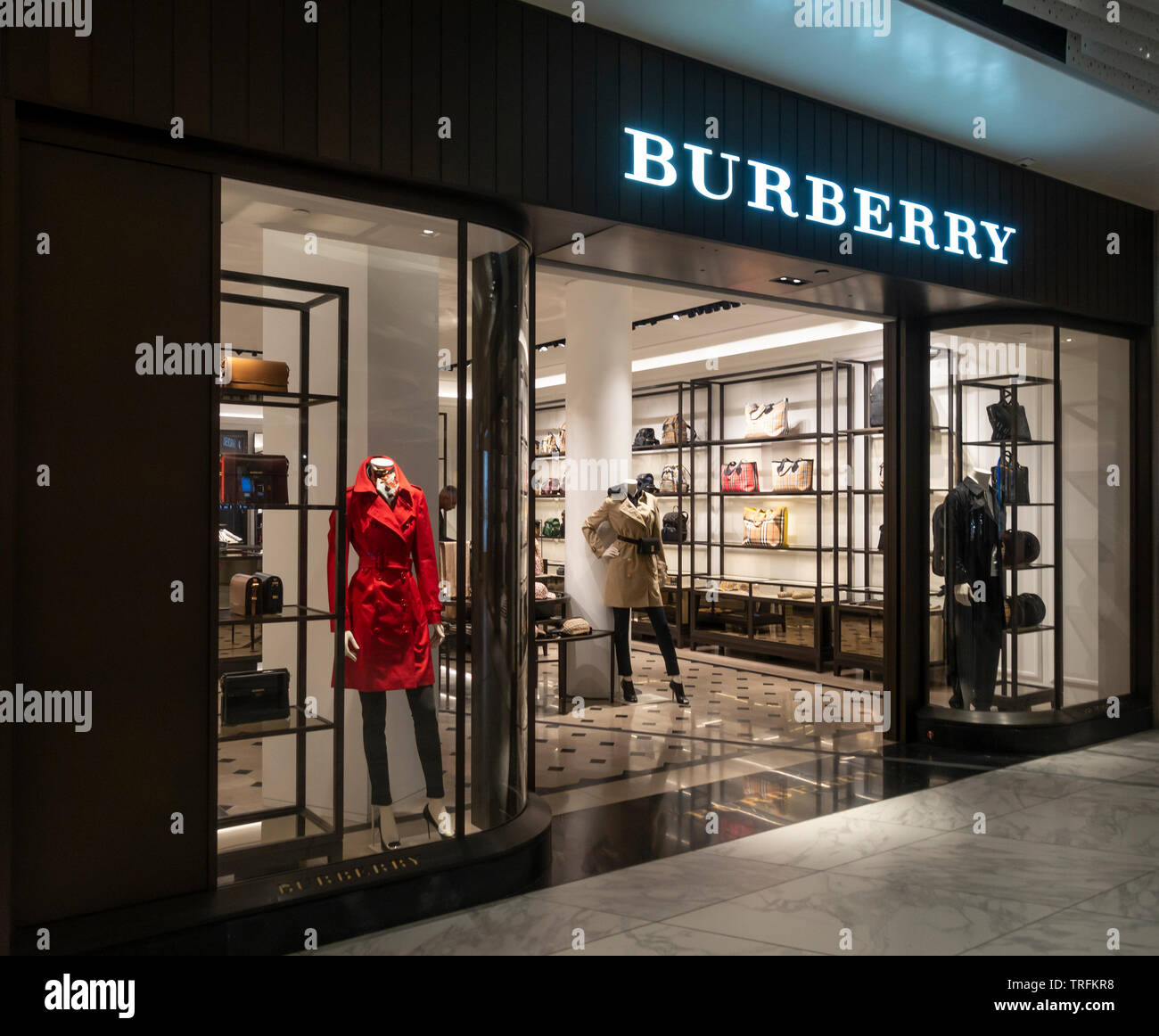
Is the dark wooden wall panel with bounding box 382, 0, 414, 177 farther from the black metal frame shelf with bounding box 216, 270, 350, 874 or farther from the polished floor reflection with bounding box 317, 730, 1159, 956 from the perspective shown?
the polished floor reflection with bounding box 317, 730, 1159, 956

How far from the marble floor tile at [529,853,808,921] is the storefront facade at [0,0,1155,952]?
0.71 ft

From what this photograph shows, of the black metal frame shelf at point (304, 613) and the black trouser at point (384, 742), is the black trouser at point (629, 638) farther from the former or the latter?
the black metal frame shelf at point (304, 613)

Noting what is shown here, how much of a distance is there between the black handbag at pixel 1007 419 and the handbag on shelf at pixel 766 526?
3654 millimetres

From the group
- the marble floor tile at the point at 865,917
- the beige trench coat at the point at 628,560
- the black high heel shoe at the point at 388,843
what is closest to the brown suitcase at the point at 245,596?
the black high heel shoe at the point at 388,843

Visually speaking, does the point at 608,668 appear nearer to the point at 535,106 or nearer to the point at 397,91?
the point at 535,106

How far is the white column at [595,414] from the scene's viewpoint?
277 inches

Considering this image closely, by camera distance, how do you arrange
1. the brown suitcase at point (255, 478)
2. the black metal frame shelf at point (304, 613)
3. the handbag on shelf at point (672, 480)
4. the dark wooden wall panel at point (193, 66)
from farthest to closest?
the handbag on shelf at point (672, 480) < the black metal frame shelf at point (304, 613) < the brown suitcase at point (255, 478) < the dark wooden wall panel at point (193, 66)

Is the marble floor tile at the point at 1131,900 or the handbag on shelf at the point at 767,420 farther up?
the handbag on shelf at the point at 767,420

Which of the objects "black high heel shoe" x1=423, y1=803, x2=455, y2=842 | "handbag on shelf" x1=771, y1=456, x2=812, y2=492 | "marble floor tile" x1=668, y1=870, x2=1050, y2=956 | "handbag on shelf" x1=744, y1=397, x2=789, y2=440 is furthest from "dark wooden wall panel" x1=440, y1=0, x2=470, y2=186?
"handbag on shelf" x1=744, y1=397, x2=789, y2=440

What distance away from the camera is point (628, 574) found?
22.6 ft

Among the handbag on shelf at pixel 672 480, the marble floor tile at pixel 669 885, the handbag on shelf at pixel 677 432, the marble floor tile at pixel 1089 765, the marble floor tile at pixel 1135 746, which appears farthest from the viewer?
the handbag on shelf at pixel 672 480

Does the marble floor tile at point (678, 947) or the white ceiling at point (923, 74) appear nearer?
the marble floor tile at point (678, 947)

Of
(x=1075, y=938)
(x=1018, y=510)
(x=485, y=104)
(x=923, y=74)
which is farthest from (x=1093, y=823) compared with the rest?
(x=485, y=104)

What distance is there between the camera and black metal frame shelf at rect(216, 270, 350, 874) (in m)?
3.14
